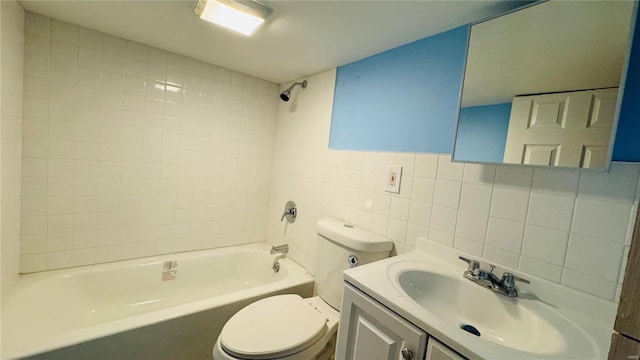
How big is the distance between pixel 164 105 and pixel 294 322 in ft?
5.59

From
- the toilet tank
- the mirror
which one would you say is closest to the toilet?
the toilet tank

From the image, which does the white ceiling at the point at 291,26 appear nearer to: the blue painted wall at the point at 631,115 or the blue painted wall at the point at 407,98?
the blue painted wall at the point at 407,98

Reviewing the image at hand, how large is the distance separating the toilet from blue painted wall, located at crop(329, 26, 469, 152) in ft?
1.81

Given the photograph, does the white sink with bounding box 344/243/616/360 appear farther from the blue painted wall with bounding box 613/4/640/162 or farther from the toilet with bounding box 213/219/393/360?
the blue painted wall with bounding box 613/4/640/162

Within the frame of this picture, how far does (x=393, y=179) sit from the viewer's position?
137 cm

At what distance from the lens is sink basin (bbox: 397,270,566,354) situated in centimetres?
79

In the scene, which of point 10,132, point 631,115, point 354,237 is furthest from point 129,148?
point 631,115

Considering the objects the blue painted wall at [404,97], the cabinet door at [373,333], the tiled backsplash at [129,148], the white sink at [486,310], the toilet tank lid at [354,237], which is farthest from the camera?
the tiled backsplash at [129,148]

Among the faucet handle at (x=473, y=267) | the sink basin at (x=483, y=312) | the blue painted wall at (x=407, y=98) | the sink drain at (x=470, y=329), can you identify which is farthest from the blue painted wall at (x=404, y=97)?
the sink drain at (x=470, y=329)

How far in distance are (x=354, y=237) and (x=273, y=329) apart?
1.93 feet

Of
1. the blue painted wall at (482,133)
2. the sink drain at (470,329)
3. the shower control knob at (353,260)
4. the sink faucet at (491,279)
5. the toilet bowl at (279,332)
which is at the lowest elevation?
the toilet bowl at (279,332)

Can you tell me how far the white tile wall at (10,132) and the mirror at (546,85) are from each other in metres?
2.08

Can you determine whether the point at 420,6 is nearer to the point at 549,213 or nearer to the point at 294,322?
the point at 549,213

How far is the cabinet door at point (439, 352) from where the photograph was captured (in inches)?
26.2
